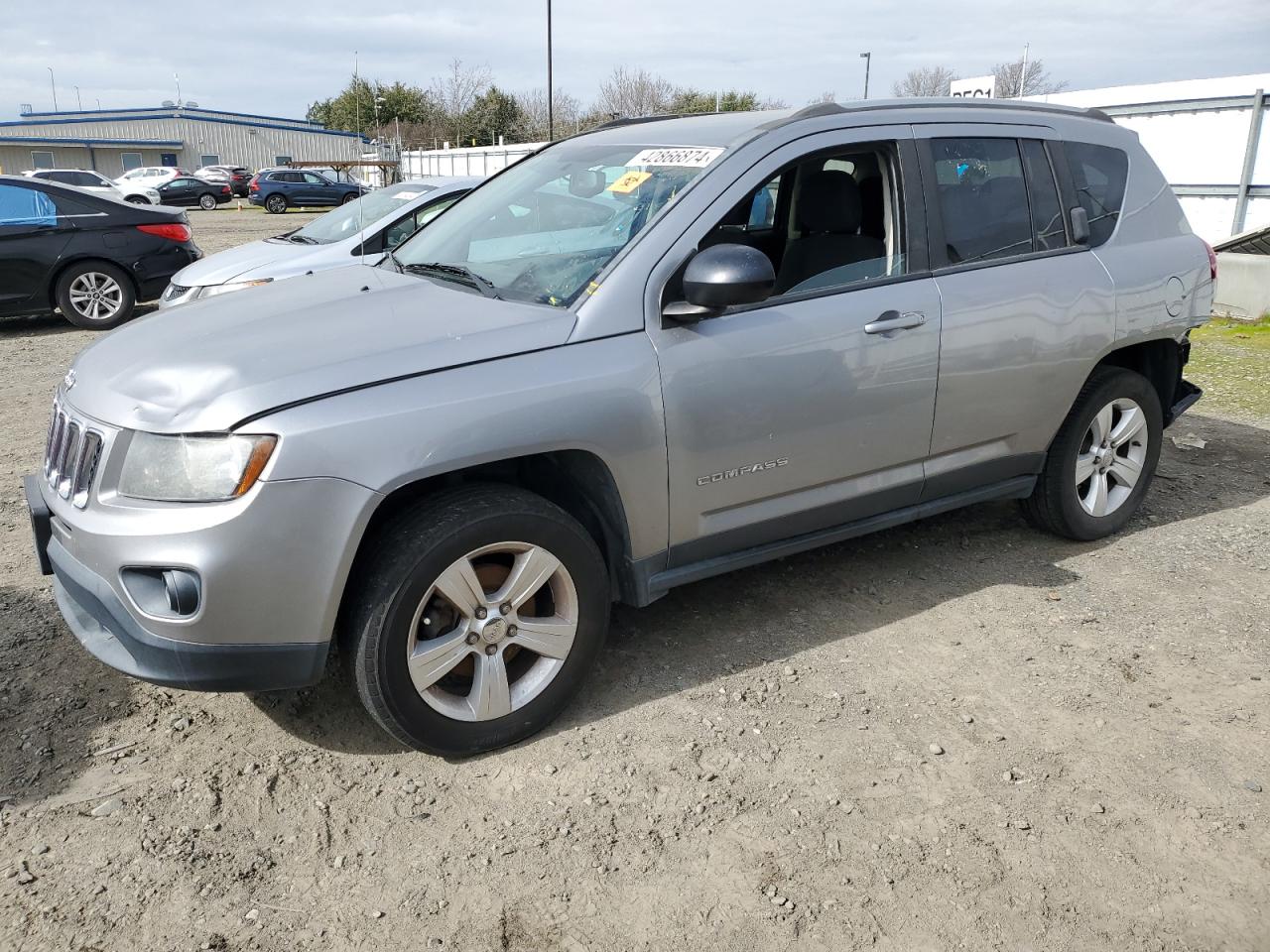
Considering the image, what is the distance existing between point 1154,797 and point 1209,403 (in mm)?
5451

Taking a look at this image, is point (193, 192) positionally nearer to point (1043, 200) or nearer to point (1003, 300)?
point (1043, 200)

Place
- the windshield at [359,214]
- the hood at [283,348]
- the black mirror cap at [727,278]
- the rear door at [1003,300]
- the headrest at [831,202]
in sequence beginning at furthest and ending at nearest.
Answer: the windshield at [359,214] < the headrest at [831,202] < the rear door at [1003,300] < the black mirror cap at [727,278] < the hood at [283,348]

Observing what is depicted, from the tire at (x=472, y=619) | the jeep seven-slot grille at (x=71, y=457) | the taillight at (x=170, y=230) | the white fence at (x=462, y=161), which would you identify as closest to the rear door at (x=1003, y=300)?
the tire at (x=472, y=619)

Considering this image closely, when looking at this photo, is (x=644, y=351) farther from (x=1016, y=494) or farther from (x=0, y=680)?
(x=0, y=680)

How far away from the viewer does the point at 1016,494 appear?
4.36m

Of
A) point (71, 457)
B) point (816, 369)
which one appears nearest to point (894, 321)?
point (816, 369)

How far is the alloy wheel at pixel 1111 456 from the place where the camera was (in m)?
4.52

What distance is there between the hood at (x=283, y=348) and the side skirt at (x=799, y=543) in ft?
2.88

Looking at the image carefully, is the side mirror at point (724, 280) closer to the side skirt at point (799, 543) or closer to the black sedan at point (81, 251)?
the side skirt at point (799, 543)

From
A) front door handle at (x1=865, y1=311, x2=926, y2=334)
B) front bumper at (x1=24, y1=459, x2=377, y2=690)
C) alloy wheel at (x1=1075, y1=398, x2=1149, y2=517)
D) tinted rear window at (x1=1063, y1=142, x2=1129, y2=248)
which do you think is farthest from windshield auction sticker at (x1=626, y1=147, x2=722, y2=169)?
alloy wheel at (x1=1075, y1=398, x2=1149, y2=517)

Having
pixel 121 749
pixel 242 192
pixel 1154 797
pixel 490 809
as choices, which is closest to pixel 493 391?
pixel 490 809

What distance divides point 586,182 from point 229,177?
41.3 m

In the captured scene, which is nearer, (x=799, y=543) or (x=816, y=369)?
(x=816, y=369)

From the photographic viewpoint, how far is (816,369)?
3434mm
